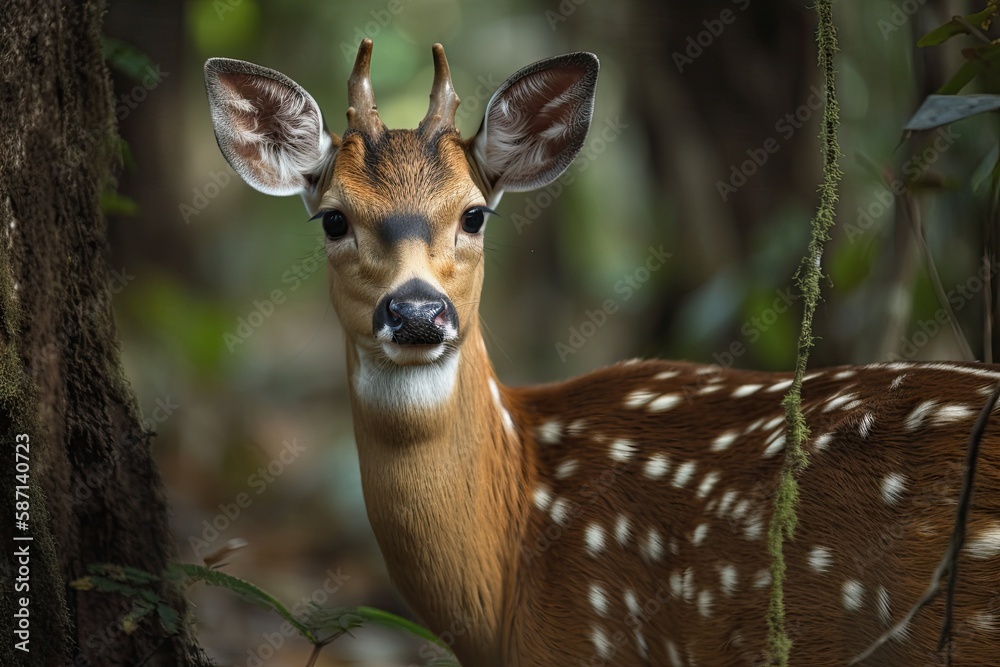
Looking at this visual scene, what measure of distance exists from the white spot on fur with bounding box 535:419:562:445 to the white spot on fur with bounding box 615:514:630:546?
0.43 metres

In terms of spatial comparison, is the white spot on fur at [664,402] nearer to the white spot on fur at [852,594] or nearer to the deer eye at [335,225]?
the white spot on fur at [852,594]

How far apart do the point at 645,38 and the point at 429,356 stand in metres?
4.42

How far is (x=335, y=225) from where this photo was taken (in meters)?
3.46

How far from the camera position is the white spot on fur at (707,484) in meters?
3.43

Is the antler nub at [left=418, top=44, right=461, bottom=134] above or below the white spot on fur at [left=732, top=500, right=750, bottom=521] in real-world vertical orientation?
above

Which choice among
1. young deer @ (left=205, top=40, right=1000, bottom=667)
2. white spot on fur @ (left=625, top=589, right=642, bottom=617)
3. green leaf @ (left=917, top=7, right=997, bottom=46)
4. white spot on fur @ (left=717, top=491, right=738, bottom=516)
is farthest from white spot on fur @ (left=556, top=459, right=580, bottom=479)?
green leaf @ (left=917, top=7, right=997, bottom=46)

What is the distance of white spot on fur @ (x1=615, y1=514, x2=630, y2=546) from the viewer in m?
3.55

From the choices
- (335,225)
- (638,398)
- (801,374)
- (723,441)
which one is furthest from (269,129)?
(801,374)

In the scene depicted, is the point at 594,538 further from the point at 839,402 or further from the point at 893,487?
the point at 893,487

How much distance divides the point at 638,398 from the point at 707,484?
55 cm

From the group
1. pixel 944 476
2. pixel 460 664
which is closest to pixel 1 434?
pixel 460 664

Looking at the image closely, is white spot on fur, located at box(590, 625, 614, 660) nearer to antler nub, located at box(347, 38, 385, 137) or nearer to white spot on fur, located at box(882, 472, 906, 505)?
white spot on fur, located at box(882, 472, 906, 505)

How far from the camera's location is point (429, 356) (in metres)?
3.25

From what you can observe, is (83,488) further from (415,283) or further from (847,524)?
(847,524)
